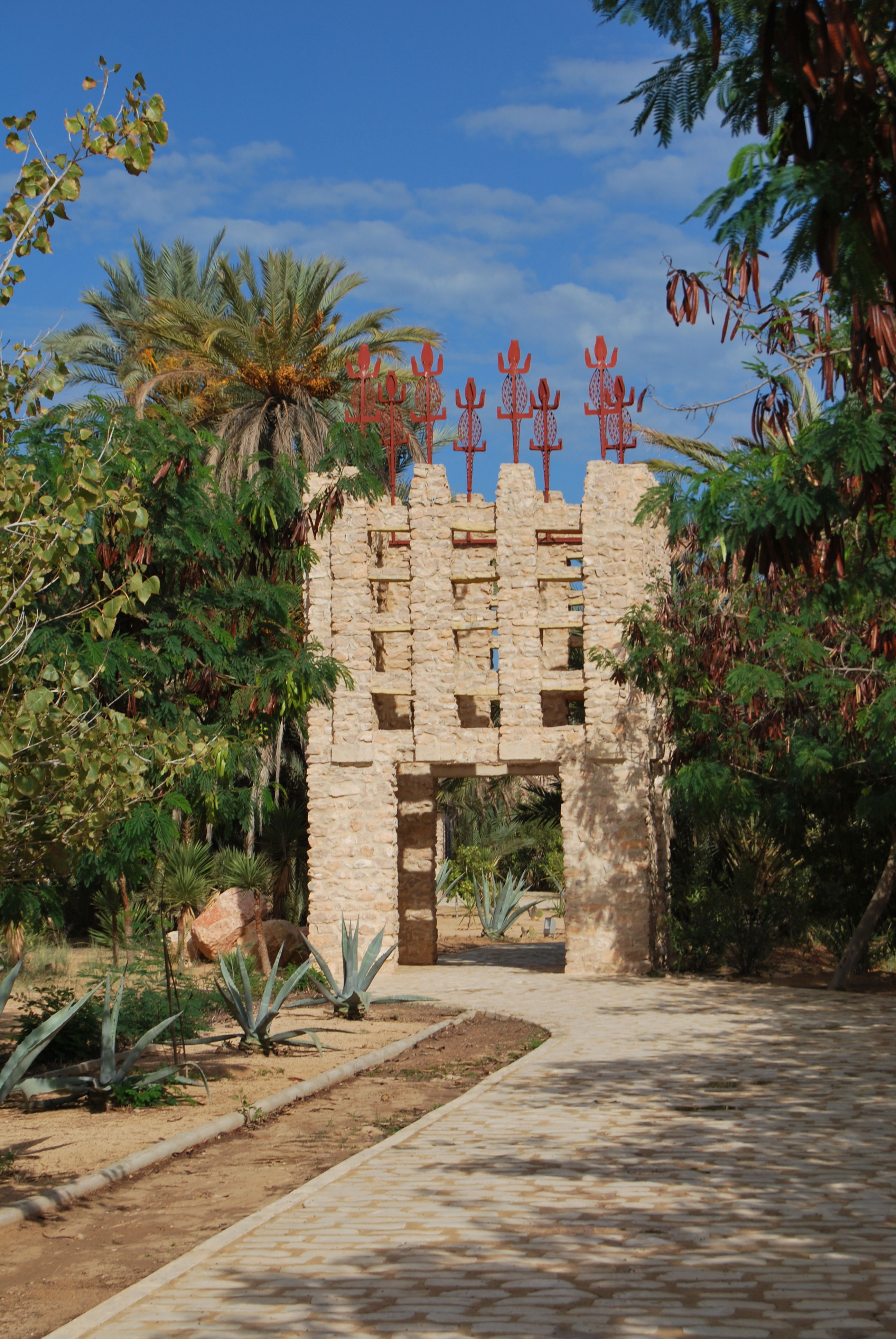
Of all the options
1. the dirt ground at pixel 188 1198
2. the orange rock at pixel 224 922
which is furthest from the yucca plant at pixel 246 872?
the dirt ground at pixel 188 1198

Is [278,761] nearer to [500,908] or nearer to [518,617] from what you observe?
[500,908]

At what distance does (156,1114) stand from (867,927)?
10.6 m

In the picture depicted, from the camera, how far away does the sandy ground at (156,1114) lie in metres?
7.23

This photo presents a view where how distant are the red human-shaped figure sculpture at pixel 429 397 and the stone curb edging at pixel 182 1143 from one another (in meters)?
10.7

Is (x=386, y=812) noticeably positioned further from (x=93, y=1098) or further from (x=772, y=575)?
(x=93, y=1098)

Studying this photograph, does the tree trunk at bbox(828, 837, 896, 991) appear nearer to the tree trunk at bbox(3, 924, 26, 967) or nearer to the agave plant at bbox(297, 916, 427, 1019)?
the agave plant at bbox(297, 916, 427, 1019)

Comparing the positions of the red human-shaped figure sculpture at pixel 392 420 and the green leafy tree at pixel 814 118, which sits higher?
the red human-shaped figure sculpture at pixel 392 420

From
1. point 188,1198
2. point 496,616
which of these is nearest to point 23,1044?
point 188,1198

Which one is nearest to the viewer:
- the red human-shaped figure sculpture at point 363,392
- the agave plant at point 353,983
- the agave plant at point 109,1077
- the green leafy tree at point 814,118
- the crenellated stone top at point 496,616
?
the green leafy tree at point 814,118

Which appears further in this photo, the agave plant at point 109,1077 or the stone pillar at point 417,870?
the stone pillar at point 417,870

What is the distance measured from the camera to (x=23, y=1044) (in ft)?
25.3

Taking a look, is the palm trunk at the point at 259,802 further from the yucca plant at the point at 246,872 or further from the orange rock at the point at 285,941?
the orange rock at the point at 285,941

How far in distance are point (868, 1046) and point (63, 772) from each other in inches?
331

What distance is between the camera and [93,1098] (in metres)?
8.96
